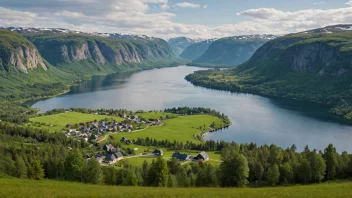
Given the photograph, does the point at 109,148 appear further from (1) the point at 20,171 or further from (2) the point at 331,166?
(2) the point at 331,166

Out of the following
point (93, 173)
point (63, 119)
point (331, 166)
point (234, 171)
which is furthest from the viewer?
point (63, 119)

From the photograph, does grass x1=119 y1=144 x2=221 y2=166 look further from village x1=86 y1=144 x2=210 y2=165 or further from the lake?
the lake

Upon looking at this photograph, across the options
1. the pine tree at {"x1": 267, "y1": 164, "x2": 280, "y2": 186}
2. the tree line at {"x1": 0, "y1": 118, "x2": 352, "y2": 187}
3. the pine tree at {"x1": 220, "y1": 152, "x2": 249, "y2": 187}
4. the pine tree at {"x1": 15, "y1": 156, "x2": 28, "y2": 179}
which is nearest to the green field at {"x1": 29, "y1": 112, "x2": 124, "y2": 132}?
the pine tree at {"x1": 15, "y1": 156, "x2": 28, "y2": 179}

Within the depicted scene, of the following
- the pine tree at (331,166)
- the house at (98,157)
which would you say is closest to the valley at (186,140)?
the pine tree at (331,166)

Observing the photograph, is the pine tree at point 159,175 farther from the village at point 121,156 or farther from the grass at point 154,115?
the grass at point 154,115

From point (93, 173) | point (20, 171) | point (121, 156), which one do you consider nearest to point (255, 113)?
point (121, 156)

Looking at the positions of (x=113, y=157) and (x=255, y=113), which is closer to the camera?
(x=113, y=157)
